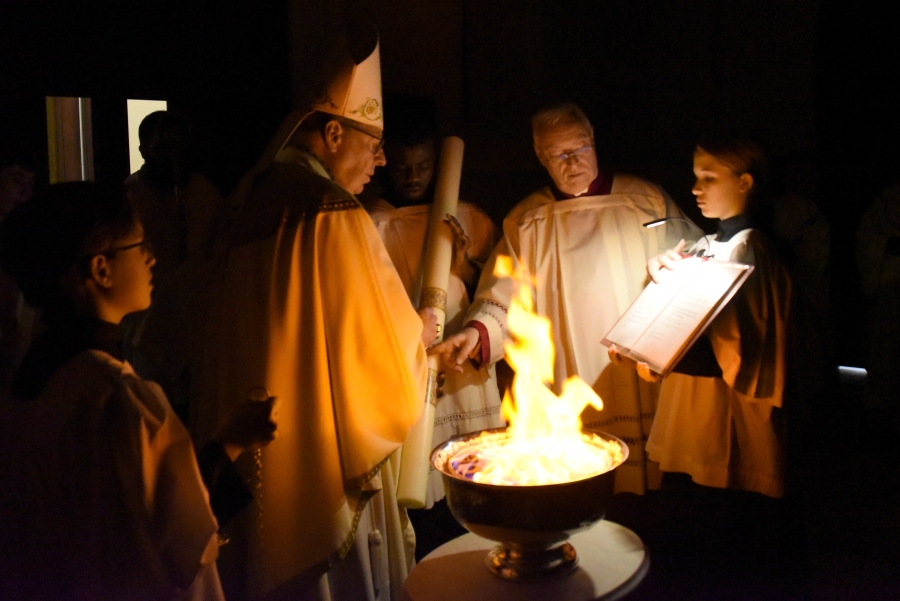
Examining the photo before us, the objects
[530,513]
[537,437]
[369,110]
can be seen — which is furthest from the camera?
[369,110]

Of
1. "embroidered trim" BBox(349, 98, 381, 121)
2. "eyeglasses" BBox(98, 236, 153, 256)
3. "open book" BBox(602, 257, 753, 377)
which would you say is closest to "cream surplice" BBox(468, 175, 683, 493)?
"open book" BBox(602, 257, 753, 377)

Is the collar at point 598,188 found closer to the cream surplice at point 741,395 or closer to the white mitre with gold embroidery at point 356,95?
the cream surplice at point 741,395

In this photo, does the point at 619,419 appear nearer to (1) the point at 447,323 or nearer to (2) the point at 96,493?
(1) the point at 447,323

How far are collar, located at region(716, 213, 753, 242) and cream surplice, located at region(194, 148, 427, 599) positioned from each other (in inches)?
52.8

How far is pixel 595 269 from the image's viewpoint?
356 centimetres

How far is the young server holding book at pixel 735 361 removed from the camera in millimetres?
2738

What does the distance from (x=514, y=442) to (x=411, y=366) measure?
40 cm

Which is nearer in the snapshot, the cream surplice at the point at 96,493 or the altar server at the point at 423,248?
the cream surplice at the point at 96,493

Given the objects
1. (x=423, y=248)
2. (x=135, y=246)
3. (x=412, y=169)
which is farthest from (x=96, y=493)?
(x=412, y=169)

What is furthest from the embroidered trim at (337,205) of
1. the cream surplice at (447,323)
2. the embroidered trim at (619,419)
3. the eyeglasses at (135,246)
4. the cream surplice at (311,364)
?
the embroidered trim at (619,419)

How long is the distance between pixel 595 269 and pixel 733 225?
2.60ft

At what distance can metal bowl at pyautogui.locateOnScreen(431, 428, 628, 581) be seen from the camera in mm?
1946

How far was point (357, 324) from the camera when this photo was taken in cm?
232

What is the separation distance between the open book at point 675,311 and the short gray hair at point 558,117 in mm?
806
